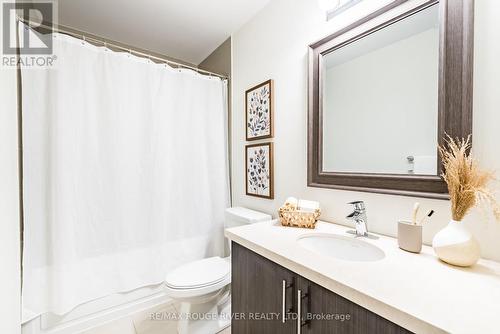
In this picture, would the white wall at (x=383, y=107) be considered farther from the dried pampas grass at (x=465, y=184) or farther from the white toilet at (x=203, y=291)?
the white toilet at (x=203, y=291)

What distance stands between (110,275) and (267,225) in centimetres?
125

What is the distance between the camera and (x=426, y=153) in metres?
0.94

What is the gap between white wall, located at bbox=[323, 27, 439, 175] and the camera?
94 cm

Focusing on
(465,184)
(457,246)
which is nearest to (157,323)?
(457,246)

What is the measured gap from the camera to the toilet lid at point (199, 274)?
1.38 m

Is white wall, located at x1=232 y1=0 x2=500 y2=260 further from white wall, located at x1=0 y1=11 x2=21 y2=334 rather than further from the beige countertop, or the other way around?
white wall, located at x1=0 y1=11 x2=21 y2=334

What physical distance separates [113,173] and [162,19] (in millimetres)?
1356

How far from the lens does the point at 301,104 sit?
1452mm

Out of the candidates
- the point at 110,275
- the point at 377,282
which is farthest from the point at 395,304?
the point at 110,275

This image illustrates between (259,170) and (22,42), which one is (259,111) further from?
(22,42)

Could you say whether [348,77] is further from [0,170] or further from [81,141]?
[0,170]

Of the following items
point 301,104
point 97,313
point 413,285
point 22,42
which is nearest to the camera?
point 413,285

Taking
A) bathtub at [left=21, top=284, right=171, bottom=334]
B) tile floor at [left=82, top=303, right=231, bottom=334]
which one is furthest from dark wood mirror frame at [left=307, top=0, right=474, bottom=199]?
bathtub at [left=21, top=284, right=171, bottom=334]

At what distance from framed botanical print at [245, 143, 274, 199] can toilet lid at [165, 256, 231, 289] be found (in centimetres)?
61
